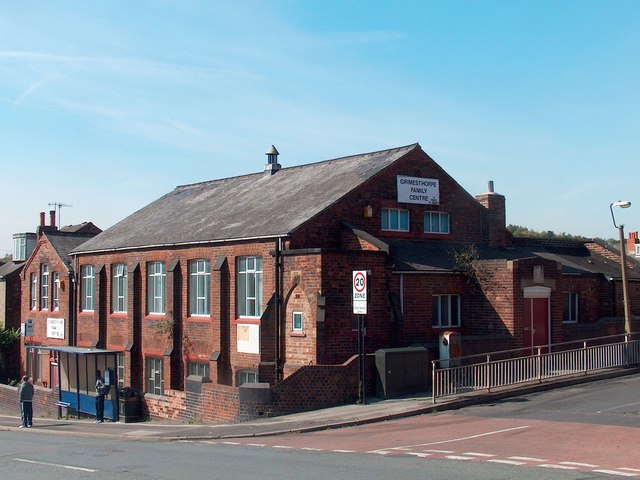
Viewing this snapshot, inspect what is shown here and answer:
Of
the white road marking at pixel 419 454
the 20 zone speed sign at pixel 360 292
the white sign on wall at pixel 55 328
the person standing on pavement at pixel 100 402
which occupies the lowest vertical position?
the person standing on pavement at pixel 100 402

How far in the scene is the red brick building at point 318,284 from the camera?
80.4 ft

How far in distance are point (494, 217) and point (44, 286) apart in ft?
77.7

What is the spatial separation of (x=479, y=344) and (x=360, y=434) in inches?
325

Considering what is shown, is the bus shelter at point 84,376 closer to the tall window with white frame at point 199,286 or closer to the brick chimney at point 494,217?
the tall window with white frame at point 199,286

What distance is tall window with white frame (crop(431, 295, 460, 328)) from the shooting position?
27.2 metres

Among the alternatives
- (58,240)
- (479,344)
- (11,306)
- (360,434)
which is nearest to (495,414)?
(360,434)

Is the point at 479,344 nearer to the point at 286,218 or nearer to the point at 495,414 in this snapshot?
the point at 495,414

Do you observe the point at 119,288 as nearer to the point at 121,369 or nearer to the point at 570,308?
the point at 121,369

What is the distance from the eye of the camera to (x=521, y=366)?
23266 millimetres

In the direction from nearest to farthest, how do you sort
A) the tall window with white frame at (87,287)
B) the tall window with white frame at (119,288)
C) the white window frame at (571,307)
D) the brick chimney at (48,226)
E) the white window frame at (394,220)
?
1. the white window frame at (394,220)
2. the white window frame at (571,307)
3. the tall window with white frame at (119,288)
4. the tall window with white frame at (87,287)
5. the brick chimney at (48,226)

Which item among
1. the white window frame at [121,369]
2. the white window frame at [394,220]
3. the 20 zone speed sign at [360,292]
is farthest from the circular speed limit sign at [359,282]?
the white window frame at [121,369]

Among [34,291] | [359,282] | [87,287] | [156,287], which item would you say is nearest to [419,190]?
[359,282]

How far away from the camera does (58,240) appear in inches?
1626

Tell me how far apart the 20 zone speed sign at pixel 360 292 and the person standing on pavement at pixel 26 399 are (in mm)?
12326
